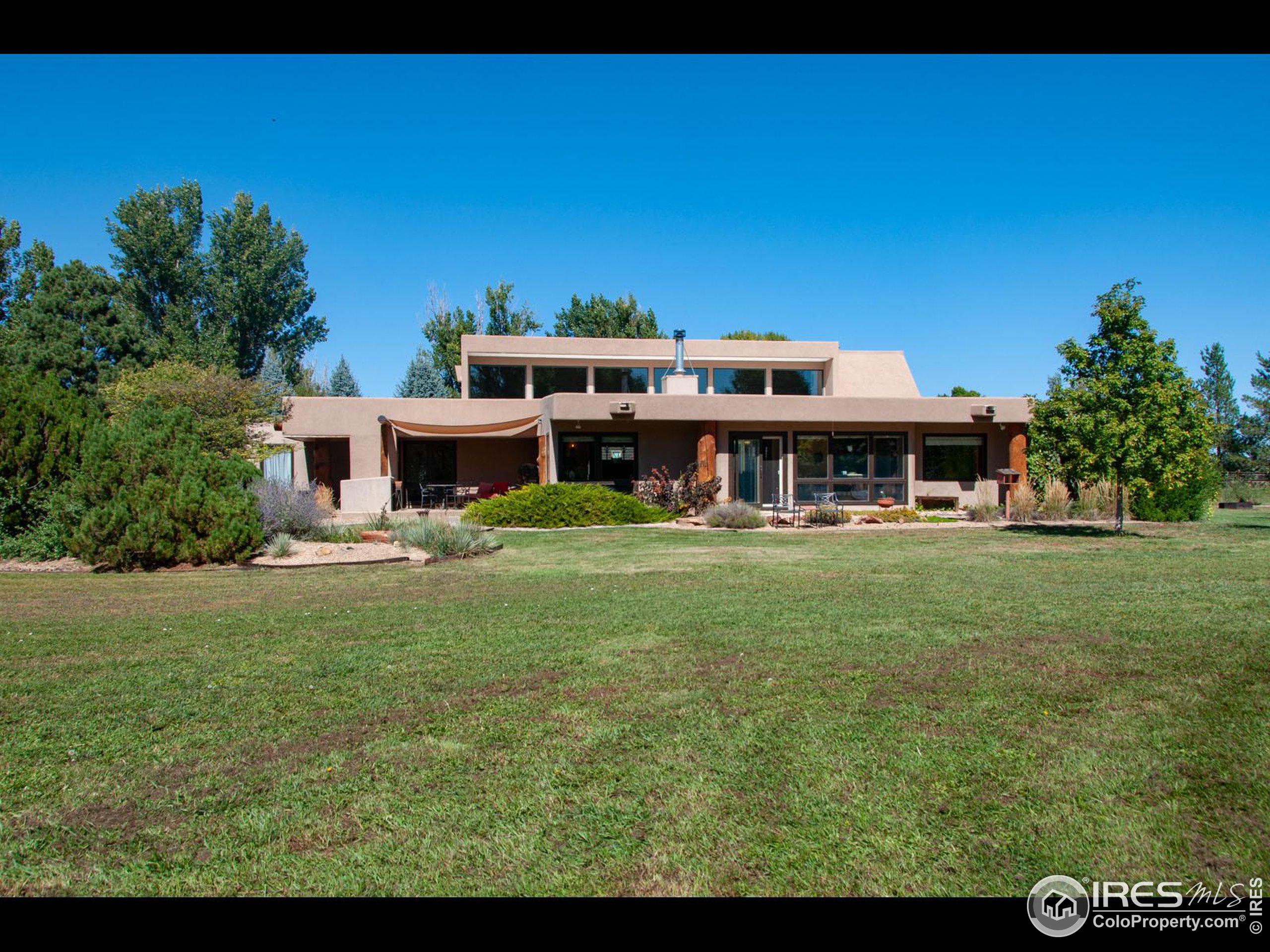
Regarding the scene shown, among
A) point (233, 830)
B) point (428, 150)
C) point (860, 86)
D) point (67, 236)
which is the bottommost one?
point (233, 830)

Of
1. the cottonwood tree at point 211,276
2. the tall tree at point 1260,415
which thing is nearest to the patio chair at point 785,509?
the cottonwood tree at point 211,276

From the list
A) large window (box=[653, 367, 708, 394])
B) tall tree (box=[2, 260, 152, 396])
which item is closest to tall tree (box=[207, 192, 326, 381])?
tall tree (box=[2, 260, 152, 396])

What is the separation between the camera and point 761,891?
2.68m

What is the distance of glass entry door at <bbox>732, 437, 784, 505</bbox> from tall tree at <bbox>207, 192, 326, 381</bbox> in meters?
33.0

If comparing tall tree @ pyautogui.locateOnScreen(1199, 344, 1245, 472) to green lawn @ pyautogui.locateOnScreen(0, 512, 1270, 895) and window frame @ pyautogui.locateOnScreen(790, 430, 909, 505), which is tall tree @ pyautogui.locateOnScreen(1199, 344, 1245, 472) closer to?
window frame @ pyautogui.locateOnScreen(790, 430, 909, 505)

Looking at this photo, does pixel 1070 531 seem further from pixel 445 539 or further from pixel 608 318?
pixel 608 318

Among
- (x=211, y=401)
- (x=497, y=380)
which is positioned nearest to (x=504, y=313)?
(x=497, y=380)

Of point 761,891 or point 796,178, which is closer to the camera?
point 761,891

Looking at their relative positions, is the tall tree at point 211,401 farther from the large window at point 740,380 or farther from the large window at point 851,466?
the large window at point 851,466

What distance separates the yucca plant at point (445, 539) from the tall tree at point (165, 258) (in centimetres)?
3492

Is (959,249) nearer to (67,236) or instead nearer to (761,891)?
(761,891)

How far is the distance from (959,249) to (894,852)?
25.8 m

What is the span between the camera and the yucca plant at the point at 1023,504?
2005 centimetres
